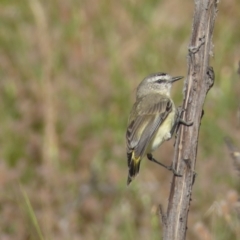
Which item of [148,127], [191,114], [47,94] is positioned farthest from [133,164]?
[47,94]

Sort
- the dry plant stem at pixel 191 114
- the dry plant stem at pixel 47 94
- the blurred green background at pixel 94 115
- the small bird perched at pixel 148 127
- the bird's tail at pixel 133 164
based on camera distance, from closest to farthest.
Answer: the dry plant stem at pixel 191 114
the bird's tail at pixel 133 164
the small bird perched at pixel 148 127
the blurred green background at pixel 94 115
the dry plant stem at pixel 47 94

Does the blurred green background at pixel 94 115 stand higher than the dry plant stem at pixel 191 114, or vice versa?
the blurred green background at pixel 94 115

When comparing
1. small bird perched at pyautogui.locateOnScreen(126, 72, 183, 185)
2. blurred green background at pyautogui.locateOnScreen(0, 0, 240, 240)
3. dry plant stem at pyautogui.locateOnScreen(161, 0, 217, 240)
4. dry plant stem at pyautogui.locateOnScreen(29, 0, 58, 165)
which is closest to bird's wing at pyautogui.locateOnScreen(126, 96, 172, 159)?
small bird perched at pyautogui.locateOnScreen(126, 72, 183, 185)

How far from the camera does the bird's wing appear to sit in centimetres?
434

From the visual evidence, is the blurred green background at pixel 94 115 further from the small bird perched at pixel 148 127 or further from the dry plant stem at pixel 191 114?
the dry plant stem at pixel 191 114

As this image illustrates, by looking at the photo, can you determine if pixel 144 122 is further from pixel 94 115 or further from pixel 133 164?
pixel 94 115

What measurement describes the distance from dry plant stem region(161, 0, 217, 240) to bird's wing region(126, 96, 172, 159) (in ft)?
3.49

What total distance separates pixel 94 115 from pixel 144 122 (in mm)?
2576

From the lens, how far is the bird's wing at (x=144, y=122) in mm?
4336

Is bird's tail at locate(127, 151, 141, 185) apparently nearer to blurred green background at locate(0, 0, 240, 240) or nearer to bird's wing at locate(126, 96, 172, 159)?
bird's wing at locate(126, 96, 172, 159)

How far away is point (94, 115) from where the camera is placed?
23.0ft

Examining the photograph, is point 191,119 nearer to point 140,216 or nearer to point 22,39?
point 140,216

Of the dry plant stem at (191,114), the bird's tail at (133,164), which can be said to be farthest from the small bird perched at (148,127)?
the dry plant stem at (191,114)

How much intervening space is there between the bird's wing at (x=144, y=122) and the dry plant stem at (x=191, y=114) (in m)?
1.07
